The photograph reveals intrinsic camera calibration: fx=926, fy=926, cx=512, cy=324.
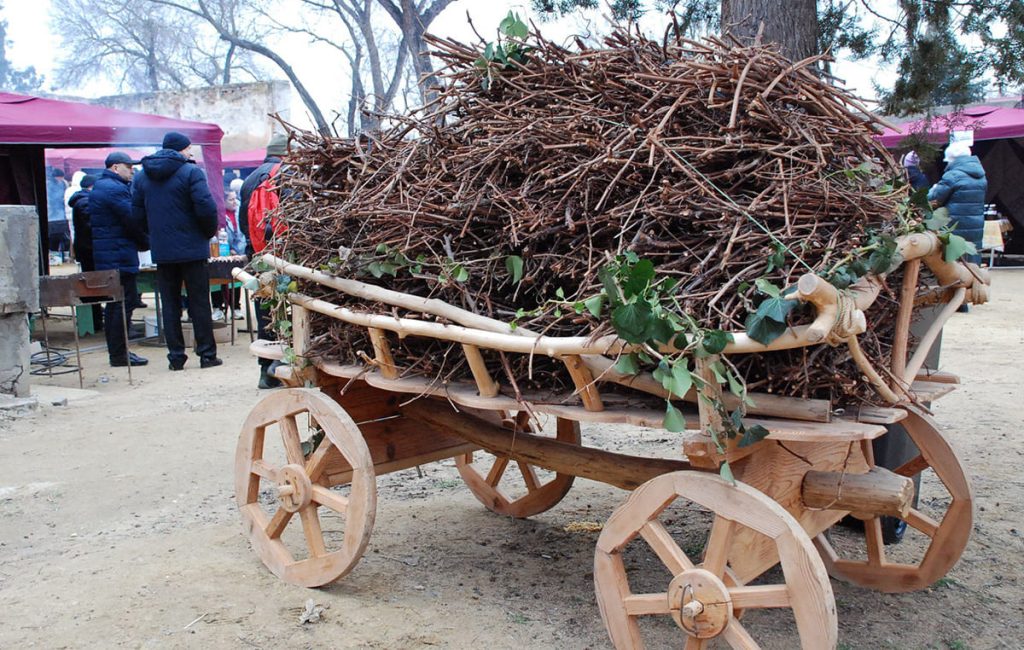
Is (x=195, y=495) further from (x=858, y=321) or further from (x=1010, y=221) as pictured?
(x=1010, y=221)

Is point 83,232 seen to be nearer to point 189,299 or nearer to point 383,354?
point 189,299

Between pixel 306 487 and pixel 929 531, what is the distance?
2.37 m

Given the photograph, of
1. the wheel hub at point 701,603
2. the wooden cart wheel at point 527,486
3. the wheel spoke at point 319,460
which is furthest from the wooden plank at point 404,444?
the wheel hub at point 701,603

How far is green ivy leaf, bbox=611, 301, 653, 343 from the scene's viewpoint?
2.33 m

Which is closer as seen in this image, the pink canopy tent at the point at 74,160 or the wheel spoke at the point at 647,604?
the wheel spoke at the point at 647,604

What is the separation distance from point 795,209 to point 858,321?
0.50m

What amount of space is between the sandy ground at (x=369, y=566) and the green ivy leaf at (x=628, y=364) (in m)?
1.20

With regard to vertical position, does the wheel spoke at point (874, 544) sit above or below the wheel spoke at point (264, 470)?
below

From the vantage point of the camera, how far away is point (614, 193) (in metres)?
2.89

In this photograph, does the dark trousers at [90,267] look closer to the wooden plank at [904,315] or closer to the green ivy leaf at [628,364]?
the green ivy leaf at [628,364]

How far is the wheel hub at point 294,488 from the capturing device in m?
3.60

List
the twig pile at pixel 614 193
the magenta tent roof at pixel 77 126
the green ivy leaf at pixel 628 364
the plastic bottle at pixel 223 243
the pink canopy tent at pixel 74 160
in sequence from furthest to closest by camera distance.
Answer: the pink canopy tent at pixel 74 160 → the plastic bottle at pixel 223 243 → the magenta tent roof at pixel 77 126 → the twig pile at pixel 614 193 → the green ivy leaf at pixel 628 364

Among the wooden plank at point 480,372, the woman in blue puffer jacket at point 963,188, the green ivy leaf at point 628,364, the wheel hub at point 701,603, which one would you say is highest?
the woman in blue puffer jacket at point 963,188

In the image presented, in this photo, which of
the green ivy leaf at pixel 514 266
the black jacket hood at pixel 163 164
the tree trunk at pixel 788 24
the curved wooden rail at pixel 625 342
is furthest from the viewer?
the black jacket hood at pixel 163 164
